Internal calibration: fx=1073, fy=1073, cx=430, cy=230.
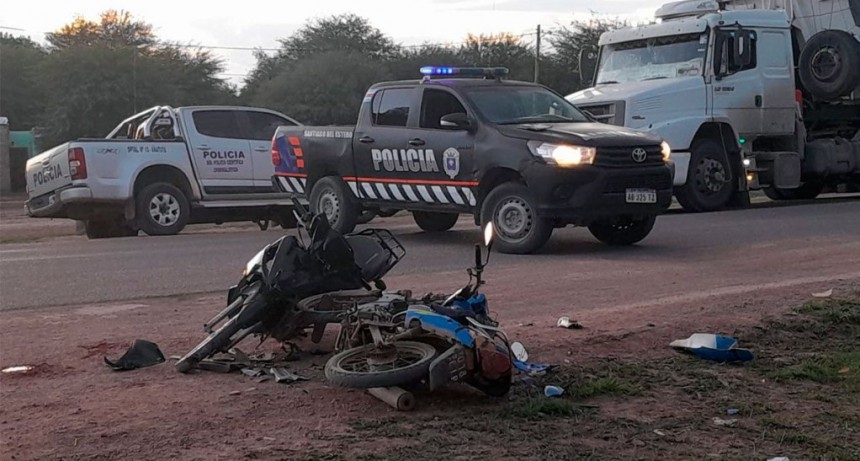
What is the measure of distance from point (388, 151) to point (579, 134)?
8.33 ft

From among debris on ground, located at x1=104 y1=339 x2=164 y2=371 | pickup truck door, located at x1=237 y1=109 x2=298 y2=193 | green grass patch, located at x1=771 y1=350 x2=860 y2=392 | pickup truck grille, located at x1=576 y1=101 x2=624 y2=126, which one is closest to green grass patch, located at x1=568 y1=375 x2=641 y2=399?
green grass patch, located at x1=771 y1=350 x2=860 y2=392

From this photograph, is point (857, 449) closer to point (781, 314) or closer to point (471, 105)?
point (781, 314)

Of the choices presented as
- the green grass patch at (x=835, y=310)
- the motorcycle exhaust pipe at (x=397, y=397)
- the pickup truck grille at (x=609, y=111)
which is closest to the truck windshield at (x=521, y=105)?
the pickup truck grille at (x=609, y=111)

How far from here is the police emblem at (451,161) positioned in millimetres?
11617

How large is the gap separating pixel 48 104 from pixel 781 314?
121 feet

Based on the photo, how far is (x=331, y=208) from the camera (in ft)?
43.1

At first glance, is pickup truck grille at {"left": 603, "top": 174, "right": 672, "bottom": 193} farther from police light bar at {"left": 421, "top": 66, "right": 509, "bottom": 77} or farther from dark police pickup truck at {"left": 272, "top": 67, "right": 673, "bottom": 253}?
police light bar at {"left": 421, "top": 66, "right": 509, "bottom": 77}

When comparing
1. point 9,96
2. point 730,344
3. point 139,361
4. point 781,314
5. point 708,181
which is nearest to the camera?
point 139,361

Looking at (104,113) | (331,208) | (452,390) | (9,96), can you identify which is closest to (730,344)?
(452,390)

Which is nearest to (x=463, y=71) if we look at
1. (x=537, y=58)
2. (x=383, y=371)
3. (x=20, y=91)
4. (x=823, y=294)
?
(x=823, y=294)

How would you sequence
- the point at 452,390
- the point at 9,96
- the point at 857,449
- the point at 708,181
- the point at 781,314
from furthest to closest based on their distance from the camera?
the point at 9,96 < the point at 708,181 < the point at 781,314 < the point at 452,390 < the point at 857,449

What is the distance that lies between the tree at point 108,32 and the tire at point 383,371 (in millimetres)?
43277

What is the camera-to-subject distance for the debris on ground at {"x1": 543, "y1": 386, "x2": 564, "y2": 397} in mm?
5366

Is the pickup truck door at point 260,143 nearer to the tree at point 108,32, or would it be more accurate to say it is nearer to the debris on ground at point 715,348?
the debris on ground at point 715,348
